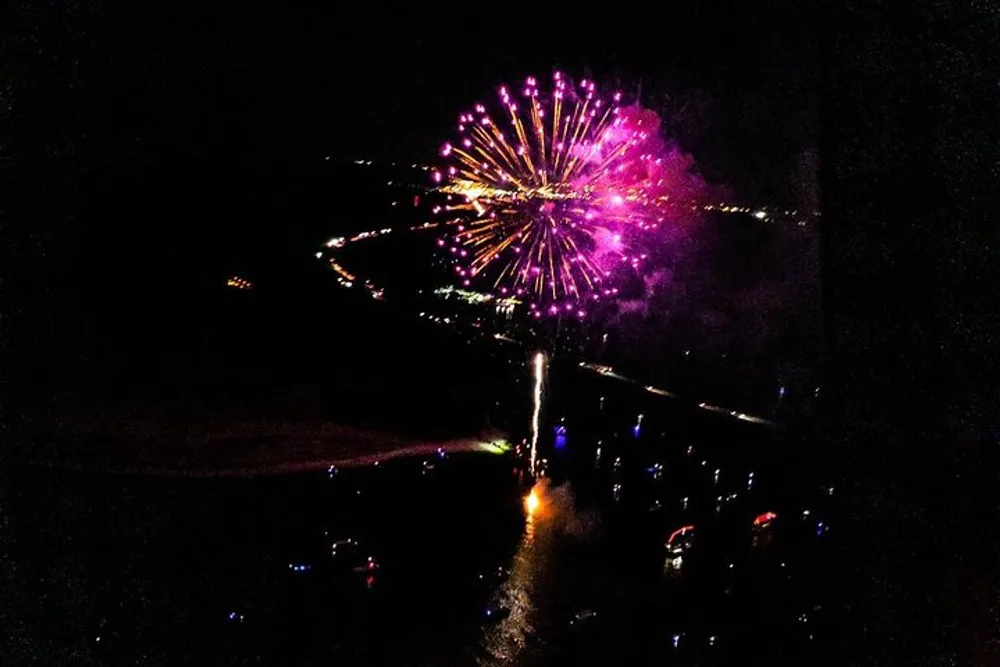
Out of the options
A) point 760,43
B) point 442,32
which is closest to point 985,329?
point 760,43

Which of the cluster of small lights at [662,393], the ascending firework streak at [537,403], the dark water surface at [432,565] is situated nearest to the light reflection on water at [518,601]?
the dark water surface at [432,565]

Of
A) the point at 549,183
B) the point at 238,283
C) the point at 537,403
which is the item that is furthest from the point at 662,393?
the point at 238,283

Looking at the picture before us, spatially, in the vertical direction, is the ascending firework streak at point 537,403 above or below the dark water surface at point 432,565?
above

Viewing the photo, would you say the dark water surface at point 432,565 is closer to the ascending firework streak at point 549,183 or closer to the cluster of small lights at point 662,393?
the cluster of small lights at point 662,393

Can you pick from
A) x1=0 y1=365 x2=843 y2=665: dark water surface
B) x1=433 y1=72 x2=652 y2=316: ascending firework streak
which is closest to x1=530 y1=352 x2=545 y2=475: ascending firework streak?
x1=0 y1=365 x2=843 y2=665: dark water surface

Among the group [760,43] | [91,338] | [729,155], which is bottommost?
[91,338]

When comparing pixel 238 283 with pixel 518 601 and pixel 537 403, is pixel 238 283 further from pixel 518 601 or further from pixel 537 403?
pixel 518 601

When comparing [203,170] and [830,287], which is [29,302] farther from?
[830,287]
